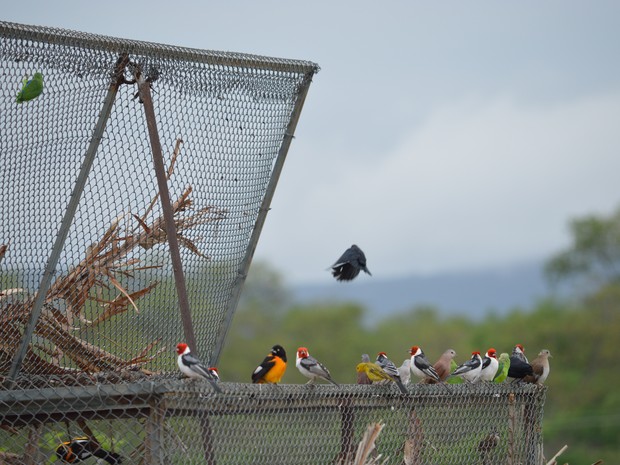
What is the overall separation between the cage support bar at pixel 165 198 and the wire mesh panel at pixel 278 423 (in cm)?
91

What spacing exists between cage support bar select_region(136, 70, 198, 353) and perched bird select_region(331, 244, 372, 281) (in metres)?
4.78

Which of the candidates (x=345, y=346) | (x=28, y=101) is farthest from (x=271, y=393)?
(x=345, y=346)

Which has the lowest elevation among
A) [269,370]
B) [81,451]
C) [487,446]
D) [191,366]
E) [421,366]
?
[81,451]

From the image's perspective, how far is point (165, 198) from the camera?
7195 mm

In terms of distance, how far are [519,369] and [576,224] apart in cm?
7199

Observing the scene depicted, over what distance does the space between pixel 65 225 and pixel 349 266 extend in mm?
5674

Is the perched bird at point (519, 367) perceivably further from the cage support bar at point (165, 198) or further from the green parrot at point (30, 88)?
the green parrot at point (30, 88)

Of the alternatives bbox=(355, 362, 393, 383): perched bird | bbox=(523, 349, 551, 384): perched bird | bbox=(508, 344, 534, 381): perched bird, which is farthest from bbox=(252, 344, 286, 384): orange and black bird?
bbox=(523, 349, 551, 384): perched bird

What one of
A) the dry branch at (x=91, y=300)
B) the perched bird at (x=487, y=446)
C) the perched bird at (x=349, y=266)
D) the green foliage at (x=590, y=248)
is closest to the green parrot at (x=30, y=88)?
the dry branch at (x=91, y=300)

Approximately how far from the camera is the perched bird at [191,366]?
6.91 m

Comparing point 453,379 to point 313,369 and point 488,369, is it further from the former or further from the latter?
point 313,369

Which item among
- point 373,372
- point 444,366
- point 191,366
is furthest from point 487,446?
point 444,366

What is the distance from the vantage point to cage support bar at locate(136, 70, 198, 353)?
7.09 m

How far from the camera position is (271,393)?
6727 mm
